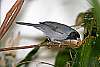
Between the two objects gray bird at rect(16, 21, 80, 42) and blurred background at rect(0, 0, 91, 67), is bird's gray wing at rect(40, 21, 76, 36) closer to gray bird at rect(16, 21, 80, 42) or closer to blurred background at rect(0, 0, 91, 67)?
gray bird at rect(16, 21, 80, 42)

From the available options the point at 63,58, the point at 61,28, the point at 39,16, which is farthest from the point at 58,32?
the point at 39,16

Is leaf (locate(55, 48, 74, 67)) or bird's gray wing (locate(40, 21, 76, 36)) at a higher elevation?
bird's gray wing (locate(40, 21, 76, 36))

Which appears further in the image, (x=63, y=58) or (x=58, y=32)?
(x=63, y=58)

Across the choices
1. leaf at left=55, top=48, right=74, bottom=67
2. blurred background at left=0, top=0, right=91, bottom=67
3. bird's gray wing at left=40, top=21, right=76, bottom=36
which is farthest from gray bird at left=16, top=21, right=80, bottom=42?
blurred background at left=0, top=0, right=91, bottom=67

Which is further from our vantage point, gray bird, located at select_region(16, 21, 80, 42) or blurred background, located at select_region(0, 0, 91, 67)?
blurred background, located at select_region(0, 0, 91, 67)

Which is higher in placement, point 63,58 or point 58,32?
point 58,32

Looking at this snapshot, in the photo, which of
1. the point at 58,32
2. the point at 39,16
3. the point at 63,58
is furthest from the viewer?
the point at 39,16

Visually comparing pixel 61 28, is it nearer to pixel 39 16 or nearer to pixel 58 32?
pixel 58 32

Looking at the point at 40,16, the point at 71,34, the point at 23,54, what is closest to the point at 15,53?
the point at 23,54

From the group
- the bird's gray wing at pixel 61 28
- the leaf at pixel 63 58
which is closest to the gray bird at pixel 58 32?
the bird's gray wing at pixel 61 28
